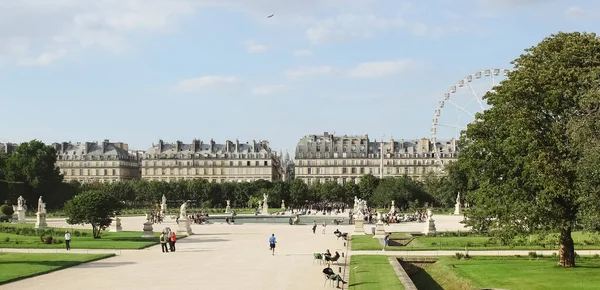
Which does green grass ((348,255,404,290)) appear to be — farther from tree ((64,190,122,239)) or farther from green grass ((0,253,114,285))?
tree ((64,190,122,239))

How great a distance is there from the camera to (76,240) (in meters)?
47.8

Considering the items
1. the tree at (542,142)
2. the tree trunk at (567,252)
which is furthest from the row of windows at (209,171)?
the tree trunk at (567,252)

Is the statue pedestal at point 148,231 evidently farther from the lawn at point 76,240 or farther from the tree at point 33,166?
the tree at point 33,166

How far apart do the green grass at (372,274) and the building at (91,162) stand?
453 ft

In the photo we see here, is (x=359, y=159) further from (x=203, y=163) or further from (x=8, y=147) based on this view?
(x=8, y=147)

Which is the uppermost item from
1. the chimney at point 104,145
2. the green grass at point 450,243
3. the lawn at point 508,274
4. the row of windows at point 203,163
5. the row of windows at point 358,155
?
the chimney at point 104,145

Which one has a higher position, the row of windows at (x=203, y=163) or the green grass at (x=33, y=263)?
the row of windows at (x=203, y=163)

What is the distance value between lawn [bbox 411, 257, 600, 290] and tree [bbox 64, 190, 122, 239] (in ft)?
74.8

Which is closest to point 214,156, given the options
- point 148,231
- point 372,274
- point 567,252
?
point 148,231

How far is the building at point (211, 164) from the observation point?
16325 cm

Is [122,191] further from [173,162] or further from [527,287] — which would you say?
[527,287]

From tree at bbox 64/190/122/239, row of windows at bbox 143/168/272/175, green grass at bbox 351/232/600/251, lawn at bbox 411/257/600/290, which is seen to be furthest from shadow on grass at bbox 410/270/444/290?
row of windows at bbox 143/168/272/175

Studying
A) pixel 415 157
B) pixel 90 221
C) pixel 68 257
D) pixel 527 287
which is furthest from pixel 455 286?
pixel 415 157

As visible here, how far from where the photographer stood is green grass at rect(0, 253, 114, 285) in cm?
2872
